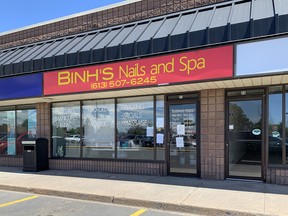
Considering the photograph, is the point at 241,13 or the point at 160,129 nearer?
the point at 241,13

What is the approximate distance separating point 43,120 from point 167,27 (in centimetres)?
606

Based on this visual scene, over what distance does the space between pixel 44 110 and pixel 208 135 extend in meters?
6.47

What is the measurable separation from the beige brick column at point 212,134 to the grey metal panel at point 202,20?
1.84 meters

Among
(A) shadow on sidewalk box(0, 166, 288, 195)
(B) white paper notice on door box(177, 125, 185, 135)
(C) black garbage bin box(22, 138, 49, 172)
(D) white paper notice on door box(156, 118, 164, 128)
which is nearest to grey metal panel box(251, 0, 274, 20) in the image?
(B) white paper notice on door box(177, 125, 185, 135)

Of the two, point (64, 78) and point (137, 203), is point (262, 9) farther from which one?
point (64, 78)

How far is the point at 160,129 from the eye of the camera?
9734 mm

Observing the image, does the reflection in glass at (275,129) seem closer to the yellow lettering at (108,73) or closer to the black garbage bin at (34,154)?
the yellow lettering at (108,73)

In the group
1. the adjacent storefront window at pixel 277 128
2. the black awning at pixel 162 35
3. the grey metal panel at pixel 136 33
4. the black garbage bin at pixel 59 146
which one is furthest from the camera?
the black garbage bin at pixel 59 146

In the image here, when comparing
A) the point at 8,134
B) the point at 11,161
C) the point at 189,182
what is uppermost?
the point at 8,134

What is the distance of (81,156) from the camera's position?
11.2 m

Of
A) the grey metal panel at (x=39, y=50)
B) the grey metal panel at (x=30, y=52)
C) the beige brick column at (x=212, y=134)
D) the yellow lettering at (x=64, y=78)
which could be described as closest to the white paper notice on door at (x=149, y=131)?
the beige brick column at (x=212, y=134)

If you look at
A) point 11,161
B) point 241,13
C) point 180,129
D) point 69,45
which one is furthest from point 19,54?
point 241,13

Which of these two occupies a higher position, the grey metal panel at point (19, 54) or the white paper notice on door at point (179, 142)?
the grey metal panel at point (19, 54)

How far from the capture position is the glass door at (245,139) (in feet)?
27.7
